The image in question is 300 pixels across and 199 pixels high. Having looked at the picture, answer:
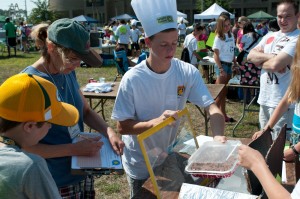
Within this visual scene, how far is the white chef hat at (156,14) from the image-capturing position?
166 centimetres

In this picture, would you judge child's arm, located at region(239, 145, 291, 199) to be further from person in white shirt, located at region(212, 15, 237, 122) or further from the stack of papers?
person in white shirt, located at region(212, 15, 237, 122)

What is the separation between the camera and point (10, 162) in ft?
3.52

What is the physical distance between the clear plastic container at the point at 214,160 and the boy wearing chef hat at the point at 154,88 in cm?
8

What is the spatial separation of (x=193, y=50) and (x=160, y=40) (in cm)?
635

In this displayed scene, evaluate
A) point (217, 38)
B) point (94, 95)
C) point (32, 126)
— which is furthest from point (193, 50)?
point (32, 126)

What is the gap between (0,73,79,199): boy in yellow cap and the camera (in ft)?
3.51

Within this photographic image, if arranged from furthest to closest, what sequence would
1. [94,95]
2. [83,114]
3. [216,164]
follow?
[94,95]
[83,114]
[216,164]

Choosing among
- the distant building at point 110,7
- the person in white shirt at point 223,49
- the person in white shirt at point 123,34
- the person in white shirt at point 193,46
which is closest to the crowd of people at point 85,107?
the person in white shirt at point 223,49

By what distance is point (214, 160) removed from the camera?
1.53 m

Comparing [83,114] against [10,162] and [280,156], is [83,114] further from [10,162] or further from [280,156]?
[280,156]

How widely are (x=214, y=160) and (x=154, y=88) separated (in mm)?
472

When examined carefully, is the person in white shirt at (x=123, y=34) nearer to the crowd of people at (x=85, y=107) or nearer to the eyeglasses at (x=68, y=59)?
the crowd of people at (x=85, y=107)

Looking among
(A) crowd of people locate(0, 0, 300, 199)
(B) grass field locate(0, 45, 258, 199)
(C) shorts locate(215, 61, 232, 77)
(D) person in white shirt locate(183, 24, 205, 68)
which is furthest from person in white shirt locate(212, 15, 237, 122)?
(A) crowd of people locate(0, 0, 300, 199)

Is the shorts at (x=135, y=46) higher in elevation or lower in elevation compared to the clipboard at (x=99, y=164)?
higher
